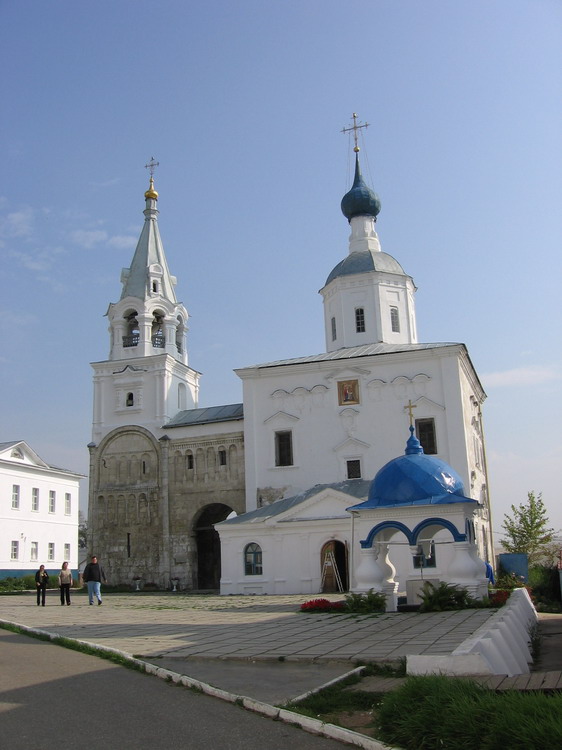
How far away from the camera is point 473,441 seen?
32.1 m

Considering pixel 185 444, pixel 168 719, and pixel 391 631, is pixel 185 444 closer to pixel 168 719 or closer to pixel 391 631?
pixel 391 631

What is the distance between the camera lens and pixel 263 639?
→ 1110 centimetres

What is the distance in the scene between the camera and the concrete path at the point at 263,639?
8109 millimetres

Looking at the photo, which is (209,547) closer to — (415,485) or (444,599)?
(415,485)

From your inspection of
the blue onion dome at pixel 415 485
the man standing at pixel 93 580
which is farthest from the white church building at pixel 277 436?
the man standing at pixel 93 580

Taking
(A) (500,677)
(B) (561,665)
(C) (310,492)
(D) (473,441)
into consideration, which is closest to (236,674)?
(A) (500,677)

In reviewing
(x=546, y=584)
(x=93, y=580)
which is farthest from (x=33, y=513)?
(x=546, y=584)

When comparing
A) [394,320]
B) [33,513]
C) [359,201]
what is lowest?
[33,513]

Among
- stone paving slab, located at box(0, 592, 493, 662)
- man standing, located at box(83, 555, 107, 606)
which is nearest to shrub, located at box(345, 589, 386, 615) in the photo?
stone paving slab, located at box(0, 592, 493, 662)

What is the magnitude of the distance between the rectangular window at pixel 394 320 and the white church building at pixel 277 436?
6 centimetres

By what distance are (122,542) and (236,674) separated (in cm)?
2750

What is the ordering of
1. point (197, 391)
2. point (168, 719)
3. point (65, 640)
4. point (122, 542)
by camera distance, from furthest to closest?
point (197, 391), point (122, 542), point (65, 640), point (168, 719)

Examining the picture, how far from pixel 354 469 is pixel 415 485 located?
42.0 feet

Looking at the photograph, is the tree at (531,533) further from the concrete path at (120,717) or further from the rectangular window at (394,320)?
the concrete path at (120,717)
